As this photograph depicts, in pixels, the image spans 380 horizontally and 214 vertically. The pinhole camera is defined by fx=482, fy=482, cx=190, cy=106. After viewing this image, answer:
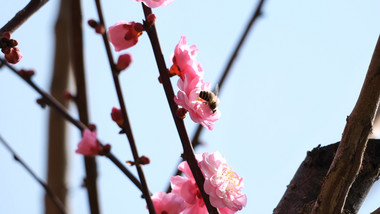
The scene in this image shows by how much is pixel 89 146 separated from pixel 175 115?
18cm

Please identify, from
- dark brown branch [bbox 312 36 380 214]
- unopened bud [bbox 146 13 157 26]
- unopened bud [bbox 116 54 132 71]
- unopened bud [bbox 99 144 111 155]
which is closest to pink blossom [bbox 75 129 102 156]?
unopened bud [bbox 99 144 111 155]

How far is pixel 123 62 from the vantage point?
933 mm

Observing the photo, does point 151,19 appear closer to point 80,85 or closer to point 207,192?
point 80,85

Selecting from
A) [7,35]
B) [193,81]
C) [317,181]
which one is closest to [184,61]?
[193,81]

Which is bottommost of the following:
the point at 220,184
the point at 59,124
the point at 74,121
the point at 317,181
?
the point at 59,124

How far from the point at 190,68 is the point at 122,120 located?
0.21 meters

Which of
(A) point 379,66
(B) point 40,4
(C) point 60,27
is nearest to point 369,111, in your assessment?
(A) point 379,66

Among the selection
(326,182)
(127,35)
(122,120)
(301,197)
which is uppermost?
(127,35)

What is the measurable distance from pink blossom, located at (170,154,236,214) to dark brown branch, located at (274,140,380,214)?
199 millimetres

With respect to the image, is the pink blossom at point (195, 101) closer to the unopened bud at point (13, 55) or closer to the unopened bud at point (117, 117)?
the unopened bud at point (117, 117)

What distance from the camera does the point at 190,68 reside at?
1051 millimetres

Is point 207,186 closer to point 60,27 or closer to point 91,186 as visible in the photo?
point 91,186

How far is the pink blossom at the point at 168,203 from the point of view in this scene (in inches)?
41.2

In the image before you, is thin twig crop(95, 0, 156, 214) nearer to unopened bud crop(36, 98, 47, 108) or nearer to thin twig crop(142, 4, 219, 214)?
thin twig crop(142, 4, 219, 214)
